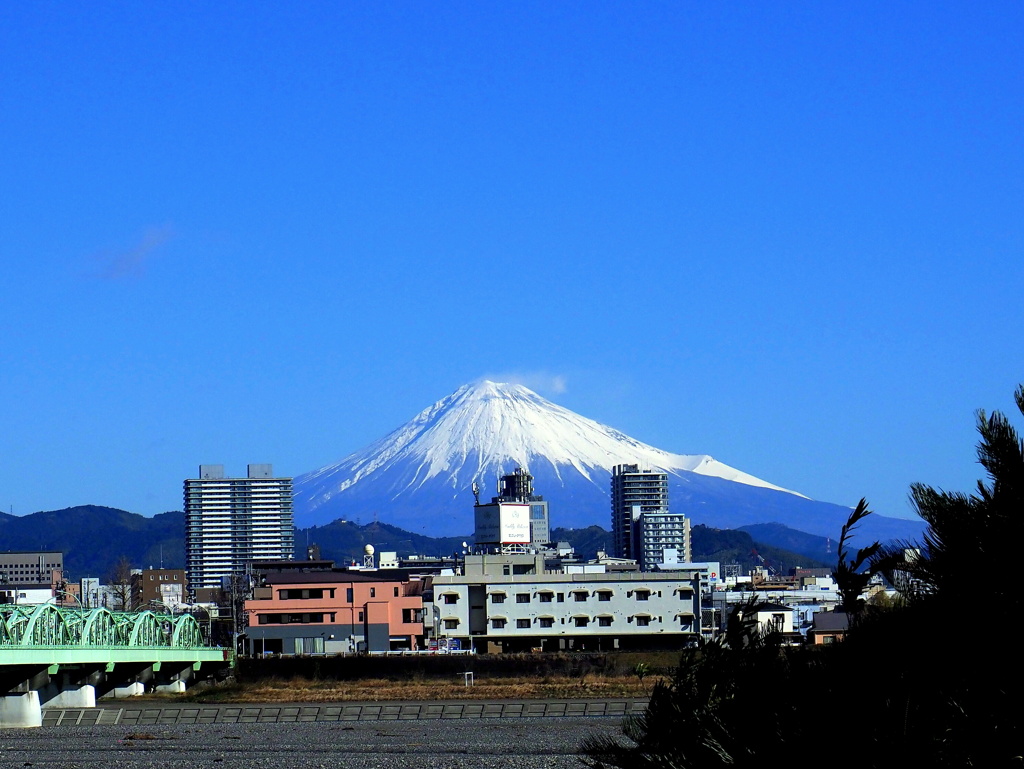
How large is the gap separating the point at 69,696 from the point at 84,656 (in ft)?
7.74

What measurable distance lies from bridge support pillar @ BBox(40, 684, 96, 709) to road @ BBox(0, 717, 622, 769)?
234 inches

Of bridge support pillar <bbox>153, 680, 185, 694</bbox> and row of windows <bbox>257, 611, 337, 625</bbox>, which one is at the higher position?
row of windows <bbox>257, 611, 337, 625</bbox>

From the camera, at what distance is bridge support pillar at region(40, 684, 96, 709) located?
45.6m

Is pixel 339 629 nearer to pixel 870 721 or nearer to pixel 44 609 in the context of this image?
pixel 44 609

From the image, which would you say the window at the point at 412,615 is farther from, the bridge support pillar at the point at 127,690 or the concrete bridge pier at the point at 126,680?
the bridge support pillar at the point at 127,690

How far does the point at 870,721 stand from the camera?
30.4 ft

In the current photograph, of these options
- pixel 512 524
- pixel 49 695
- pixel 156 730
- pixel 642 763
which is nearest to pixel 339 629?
pixel 49 695

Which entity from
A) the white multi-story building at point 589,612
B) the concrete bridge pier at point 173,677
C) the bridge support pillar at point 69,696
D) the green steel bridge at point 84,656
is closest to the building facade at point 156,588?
the white multi-story building at point 589,612

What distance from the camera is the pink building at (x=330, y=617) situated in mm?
65062

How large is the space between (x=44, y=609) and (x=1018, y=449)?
38883 mm

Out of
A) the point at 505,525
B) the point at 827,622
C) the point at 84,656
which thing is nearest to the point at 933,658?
the point at 84,656

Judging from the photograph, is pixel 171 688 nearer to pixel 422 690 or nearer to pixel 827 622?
pixel 422 690

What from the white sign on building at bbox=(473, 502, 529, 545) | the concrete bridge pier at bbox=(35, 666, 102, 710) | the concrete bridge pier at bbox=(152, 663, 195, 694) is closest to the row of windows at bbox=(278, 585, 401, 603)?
the concrete bridge pier at bbox=(152, 663, 195, 694)

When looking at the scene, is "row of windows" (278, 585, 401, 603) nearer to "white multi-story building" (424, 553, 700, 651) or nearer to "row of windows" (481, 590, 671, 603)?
"white multi-story building" (424, 553, 700, 651)
